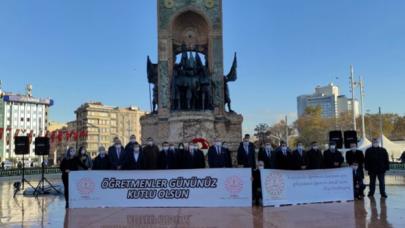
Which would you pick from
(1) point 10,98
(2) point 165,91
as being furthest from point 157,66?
(1) point 10,98

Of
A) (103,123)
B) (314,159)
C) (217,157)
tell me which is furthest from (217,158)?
(103,123)

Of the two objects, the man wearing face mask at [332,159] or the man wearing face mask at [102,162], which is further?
the man wearing face mask at [332,159]

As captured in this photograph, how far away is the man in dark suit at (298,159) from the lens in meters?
12.5

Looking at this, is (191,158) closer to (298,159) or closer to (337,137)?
(298,159)

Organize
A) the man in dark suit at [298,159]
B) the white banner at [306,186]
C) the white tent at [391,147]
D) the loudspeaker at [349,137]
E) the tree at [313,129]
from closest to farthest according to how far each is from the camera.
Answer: the white banner at [306,186], the man in dark suit at [298,159], the loudspeaker at [349,137], the white tent at [391,147], the tree at [313,129]

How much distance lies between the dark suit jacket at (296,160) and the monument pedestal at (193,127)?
9.67 meters

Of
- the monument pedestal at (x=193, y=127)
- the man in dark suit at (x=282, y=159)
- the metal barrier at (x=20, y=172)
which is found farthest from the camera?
the metal barrier at (x=20, y=172)

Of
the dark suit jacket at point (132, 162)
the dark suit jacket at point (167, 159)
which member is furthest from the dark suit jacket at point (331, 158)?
the dark suit jacket at point (132, 162)

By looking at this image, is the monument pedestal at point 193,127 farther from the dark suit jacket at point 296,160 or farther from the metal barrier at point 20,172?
the metal barrier at point 20,172

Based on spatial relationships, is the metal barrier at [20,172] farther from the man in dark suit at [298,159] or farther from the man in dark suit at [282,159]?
the man in dark suit at [298,159]

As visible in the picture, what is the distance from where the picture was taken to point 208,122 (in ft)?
74.8

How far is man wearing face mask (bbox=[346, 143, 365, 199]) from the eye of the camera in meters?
12.6

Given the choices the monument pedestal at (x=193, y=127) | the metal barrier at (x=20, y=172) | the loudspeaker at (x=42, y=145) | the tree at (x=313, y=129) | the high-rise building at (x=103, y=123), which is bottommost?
the metal barrier at (x=20, y=172)

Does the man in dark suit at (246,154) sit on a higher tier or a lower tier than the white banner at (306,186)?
higher
